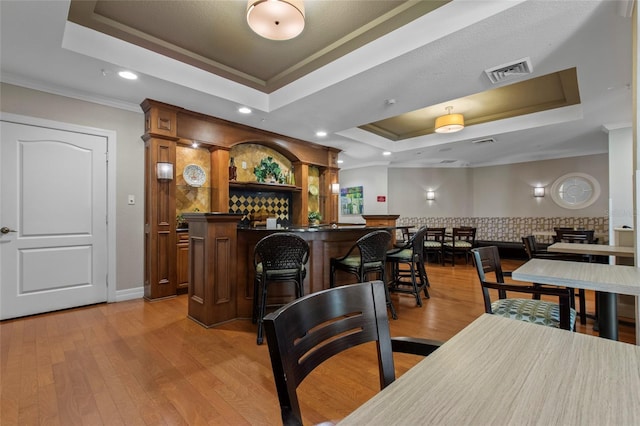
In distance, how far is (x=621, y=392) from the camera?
1.90 ft

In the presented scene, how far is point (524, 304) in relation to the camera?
79.4 inches

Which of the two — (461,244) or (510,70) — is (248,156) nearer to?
(510,70)

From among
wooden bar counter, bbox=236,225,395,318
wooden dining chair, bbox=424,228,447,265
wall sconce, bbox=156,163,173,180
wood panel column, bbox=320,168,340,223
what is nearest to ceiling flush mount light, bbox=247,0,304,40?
wooden bar counter, bbox=236,225,395,318

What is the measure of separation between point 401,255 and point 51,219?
14.0ft

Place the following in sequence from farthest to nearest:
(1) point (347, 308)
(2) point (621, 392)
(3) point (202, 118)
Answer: (3) point (202, 118)
(1) point (347, 308)
(2) point (621, 392)

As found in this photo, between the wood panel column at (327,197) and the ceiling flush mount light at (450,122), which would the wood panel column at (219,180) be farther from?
the ceiling flush mount light at (450,122)

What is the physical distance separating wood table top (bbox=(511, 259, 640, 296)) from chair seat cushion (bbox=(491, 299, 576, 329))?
0.87 ft

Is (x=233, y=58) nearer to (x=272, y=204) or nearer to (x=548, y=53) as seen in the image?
(x=272, y=204)

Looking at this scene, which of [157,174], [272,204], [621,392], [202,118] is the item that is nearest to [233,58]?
[202,118]

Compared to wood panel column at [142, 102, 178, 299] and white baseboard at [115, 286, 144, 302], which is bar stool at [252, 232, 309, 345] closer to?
wood panel column at [142, 102, 178, 299]

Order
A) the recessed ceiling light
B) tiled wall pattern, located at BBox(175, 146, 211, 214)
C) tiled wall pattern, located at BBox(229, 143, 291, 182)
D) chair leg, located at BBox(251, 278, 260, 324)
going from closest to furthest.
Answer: chair leg, located at BBox(251, 278, 260, 324) → the recessed ceiling light → tiled wall pattern, located at BBox(175, 146, 211, 214) → tiled wall pattern, located at BBox(229, 143, 291, 182)

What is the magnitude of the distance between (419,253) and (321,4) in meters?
3.01

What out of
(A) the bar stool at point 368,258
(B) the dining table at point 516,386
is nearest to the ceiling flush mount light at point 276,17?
(A) the bar stool at point 368,258

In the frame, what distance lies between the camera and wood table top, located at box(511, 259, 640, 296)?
1419mm
